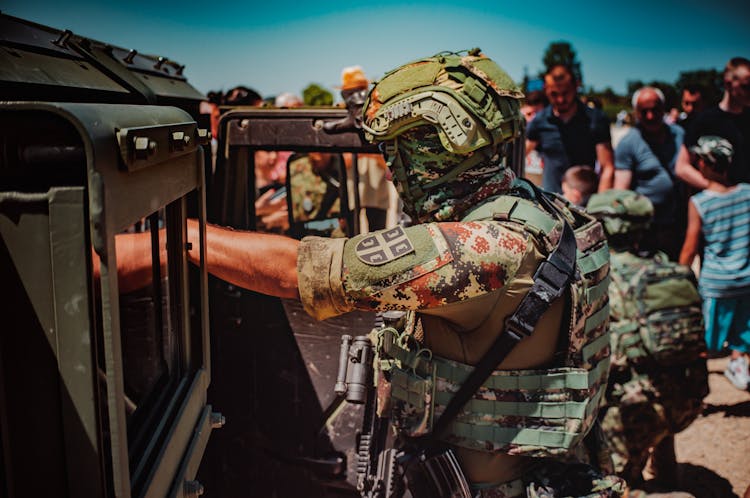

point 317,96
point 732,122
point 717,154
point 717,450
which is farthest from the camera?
point 317,96

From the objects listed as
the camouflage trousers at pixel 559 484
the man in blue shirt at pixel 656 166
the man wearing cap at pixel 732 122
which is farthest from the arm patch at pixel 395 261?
the man wearing cap at pixel 732 122

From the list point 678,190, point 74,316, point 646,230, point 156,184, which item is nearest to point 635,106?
point 678,190

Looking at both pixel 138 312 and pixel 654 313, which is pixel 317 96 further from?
pixel 138 312

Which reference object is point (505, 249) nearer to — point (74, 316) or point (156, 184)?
point (156, 184)

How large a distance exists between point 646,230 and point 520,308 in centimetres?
218

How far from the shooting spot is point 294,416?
3.04 meters

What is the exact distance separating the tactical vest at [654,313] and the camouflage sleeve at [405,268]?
2.17 meters

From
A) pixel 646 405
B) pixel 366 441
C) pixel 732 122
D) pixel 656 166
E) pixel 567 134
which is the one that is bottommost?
pixel 646 405

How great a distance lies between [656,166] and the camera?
568 centimetres

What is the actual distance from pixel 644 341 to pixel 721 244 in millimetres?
1889

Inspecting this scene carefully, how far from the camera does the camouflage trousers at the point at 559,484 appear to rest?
1967 mm

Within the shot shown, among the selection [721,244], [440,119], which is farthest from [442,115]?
[721,244]

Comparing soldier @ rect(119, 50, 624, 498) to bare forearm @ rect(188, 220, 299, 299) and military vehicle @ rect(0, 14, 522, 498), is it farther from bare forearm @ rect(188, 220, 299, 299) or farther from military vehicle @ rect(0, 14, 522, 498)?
military vehicle @ rect(0, 14, 522, 498)

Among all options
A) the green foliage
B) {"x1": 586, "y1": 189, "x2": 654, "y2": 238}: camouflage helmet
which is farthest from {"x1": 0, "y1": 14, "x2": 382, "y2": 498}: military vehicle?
the green foliage
